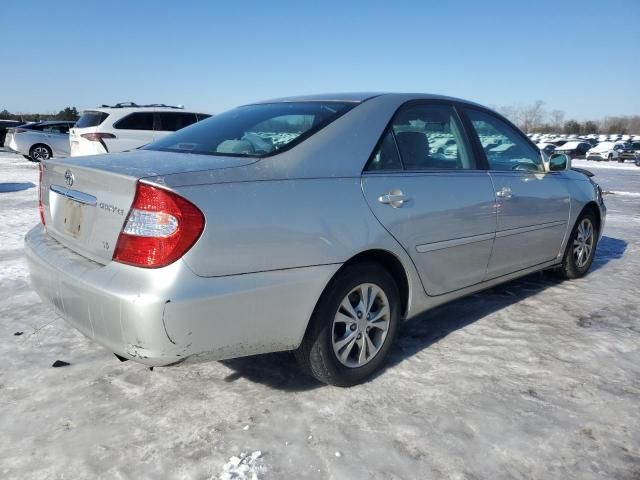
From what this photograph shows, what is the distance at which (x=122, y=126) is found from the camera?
11148mm

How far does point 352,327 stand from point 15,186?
10.5 metres

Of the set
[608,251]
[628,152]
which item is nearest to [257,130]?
[608,251]

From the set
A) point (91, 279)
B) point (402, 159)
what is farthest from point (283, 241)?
point (402, 159)

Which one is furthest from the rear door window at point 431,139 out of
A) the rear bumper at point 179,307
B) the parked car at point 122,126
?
the parked car at point 122,126

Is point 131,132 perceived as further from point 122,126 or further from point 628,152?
point 628,152

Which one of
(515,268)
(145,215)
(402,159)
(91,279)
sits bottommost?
(515,268)

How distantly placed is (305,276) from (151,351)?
28.6 inches

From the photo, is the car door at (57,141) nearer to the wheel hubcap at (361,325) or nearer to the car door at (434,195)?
the car door at (434,195)

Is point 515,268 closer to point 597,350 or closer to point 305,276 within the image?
point 597,350

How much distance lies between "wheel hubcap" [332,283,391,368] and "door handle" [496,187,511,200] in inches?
48.1

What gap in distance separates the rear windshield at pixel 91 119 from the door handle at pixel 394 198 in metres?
9.90

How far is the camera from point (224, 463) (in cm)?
215

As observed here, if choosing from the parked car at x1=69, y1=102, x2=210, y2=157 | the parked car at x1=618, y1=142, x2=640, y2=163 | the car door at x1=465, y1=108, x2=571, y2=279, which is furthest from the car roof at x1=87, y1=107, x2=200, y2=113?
the parked car at x1=618, y1=142, x2=640, y2=163

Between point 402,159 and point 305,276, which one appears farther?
point 402,159
